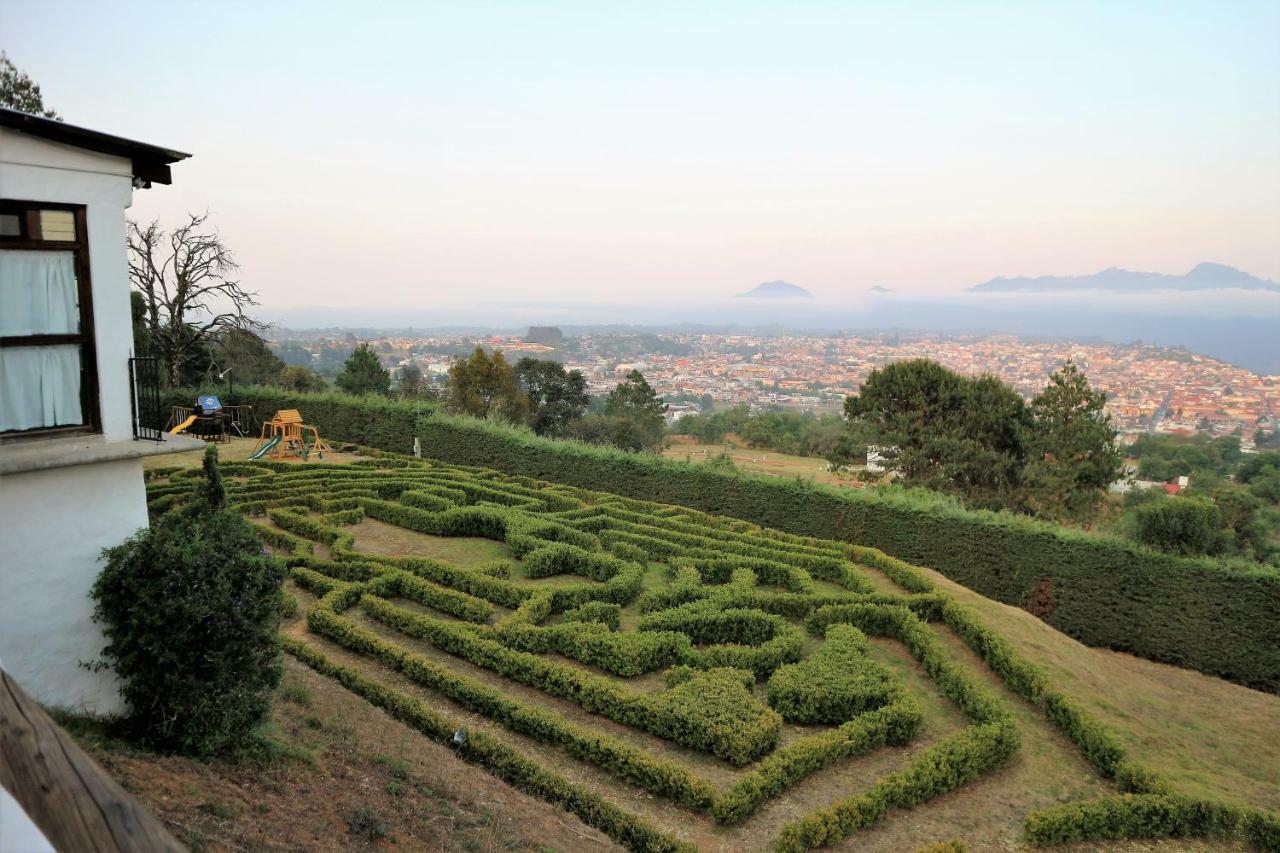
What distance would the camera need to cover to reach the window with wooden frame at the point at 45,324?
234 inches

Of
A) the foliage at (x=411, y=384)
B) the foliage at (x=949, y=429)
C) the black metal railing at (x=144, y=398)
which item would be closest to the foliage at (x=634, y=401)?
the foliage at (x=411, y=384)

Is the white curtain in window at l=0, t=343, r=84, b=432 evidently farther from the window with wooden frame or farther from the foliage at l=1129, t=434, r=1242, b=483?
the foliage at l=1129, t=434, r=1242, b=483

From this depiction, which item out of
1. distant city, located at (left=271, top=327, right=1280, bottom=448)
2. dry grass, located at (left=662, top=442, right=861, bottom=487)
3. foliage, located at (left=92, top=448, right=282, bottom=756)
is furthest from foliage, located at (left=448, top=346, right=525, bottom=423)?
foliage, located at (left=92, top=448, right=282, bottom=756)

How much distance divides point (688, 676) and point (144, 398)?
6.54 metres

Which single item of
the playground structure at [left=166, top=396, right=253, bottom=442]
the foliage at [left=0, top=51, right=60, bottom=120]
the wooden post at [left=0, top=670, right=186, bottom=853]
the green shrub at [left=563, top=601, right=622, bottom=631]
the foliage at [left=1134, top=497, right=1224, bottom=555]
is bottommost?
the green shrub at [left=563, top=601, right=622, bottom=631]

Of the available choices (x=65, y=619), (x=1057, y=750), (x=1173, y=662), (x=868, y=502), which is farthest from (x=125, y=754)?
(x=1173, y=662)

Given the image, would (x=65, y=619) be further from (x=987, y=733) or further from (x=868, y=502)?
(x=868, y=502)

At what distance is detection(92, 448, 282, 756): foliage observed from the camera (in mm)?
5938

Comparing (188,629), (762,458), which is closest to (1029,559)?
(188,629)

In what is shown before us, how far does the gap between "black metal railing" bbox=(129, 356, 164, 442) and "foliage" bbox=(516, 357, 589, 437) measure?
1717 inches

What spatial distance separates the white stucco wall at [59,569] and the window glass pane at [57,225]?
71.8 inches

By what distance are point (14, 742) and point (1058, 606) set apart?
53.8 ft

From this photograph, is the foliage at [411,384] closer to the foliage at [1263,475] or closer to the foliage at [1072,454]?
the foliage at [1072,454]

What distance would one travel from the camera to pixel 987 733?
8.58 meters
